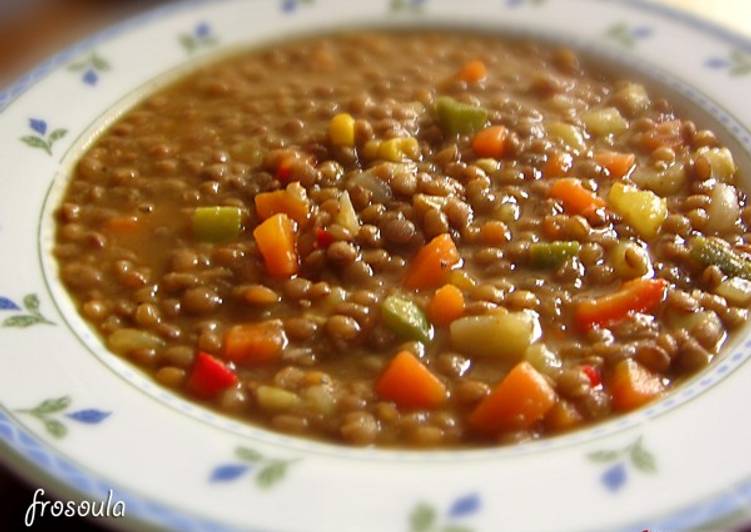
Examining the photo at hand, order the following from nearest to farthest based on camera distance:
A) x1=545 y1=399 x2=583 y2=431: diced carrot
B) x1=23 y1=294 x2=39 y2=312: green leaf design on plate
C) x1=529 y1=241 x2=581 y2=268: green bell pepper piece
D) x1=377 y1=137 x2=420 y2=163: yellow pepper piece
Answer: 1. x1=545 y1=399 x2=583 y2=431: diced carrot
2. x1=23 y1=294 x2=39 y2=312: green leaf design on plate
3. x1=529 y1=241 x2=581 y2=268: green bell pepper piece
4. x1=377 y1=137 x2=420 y2=163: yellow pepper piece

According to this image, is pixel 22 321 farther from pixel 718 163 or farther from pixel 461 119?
pixel 718 163

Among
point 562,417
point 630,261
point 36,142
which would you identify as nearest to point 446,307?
point 562,417

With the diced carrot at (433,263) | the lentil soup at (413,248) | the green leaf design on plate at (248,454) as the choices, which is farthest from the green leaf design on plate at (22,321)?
the diced carrot at (433,263)

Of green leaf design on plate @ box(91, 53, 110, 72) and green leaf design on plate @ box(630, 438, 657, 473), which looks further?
green leaf design on plate @ box(91, 53, 110, 72)

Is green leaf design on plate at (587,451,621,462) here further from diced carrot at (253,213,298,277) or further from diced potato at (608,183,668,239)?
diced carrot at (253,213,298,277)

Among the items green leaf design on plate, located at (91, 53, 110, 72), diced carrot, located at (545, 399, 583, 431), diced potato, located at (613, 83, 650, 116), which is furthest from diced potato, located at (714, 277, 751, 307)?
green leaf design on plate, located at (91, 53, 110, 72)

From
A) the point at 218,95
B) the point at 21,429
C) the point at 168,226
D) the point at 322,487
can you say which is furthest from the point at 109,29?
the point at 322,487

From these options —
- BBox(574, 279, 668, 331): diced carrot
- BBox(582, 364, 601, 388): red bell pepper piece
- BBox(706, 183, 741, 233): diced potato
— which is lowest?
BBox(582, 364, 601, 388): red bell pepper piece
